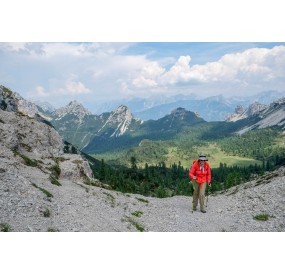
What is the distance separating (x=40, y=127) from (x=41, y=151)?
12365mm

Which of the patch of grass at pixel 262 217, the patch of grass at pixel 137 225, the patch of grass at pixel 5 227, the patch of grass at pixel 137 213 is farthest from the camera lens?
the patch of grass at pixel 137 213

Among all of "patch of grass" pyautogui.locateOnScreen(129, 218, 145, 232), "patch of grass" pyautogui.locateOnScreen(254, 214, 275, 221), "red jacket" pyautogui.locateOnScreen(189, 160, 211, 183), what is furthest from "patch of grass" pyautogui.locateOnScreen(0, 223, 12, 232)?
"patch of grass" pyautogui.locateOnScreen(254, 214, 275, 221)

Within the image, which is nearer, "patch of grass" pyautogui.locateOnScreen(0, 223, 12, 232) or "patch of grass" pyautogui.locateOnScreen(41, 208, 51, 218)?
"patch of grass" pyautogui.locateOnScreen(0, 223, 12, 232)

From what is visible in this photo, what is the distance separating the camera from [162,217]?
36281mm

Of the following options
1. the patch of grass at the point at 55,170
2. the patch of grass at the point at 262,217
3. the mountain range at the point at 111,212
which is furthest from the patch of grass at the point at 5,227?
the patch of grass at the point at 55,170

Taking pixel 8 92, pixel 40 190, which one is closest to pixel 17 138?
pixel 40 190

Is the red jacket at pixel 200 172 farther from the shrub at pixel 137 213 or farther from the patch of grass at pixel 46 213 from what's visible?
the patch of grass at pixel 46 213

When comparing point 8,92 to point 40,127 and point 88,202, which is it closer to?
point 40,127

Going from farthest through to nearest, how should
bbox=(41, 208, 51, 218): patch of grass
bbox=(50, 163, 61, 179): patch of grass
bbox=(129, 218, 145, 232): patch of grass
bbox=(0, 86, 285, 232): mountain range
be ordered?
bbox=(50, 163, 61, 179): patch of grass → bbox=(129, 218, 145, 232): patch of grass → bbox=(41, 208, 51, 218): patch of grass → bbox=(0, 86, 285, 232): mountain range

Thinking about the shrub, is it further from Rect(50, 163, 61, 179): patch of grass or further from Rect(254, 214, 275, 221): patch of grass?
Rect(50, 163, 61, 179): patch of grass

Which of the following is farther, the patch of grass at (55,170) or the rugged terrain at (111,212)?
the patch of grass at (55,170)

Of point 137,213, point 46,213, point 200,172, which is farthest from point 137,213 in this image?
point 46,213

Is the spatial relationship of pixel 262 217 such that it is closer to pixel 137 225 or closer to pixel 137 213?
pixel 137 213

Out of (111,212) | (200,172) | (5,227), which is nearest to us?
(5,227)
